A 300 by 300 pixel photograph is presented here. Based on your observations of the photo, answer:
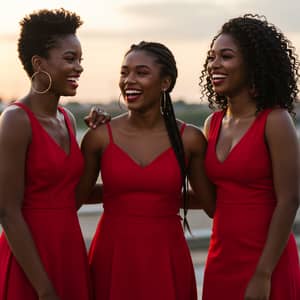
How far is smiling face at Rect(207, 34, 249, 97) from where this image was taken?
4.62 metres

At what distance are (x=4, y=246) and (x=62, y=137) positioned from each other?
1.73 ft

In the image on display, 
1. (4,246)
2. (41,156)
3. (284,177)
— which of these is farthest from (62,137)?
(284,177)

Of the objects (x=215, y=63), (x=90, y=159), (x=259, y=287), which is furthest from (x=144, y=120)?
(x=259, y=287)

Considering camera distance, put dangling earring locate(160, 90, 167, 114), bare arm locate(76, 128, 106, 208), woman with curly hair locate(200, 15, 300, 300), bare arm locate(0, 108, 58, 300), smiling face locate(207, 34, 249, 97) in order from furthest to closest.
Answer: dangling earring locate(160, 90, 167, 114) → bare arm locate(76, 128, 106, 208) → smiling face locate(207, 34, 249, 97) → woman with curly hair locate(200, 15, 300, 300) → bare arm locate(0, 108, 58, 300)

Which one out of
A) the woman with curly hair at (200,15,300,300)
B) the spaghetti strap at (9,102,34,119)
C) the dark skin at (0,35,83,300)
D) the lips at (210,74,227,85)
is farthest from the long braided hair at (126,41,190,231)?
the spaghetti strap at (9,102,34,119)

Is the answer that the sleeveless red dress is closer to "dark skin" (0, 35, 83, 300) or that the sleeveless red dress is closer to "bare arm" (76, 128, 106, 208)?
"bare arm" (76, 128, 106, 208)

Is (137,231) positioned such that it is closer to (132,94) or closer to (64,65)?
(132,94)

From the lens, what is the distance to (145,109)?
4.77m

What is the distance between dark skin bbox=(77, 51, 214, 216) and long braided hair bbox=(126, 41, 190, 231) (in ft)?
0.08

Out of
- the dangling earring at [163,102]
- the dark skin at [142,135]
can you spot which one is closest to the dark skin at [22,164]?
the dark skin at [142,135]

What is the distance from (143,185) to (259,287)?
0.68 meters

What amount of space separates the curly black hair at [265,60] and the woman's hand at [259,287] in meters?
0.73

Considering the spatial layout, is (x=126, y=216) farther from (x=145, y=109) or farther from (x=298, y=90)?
(x=298, y=90)

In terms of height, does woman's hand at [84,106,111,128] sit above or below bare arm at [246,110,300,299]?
above
